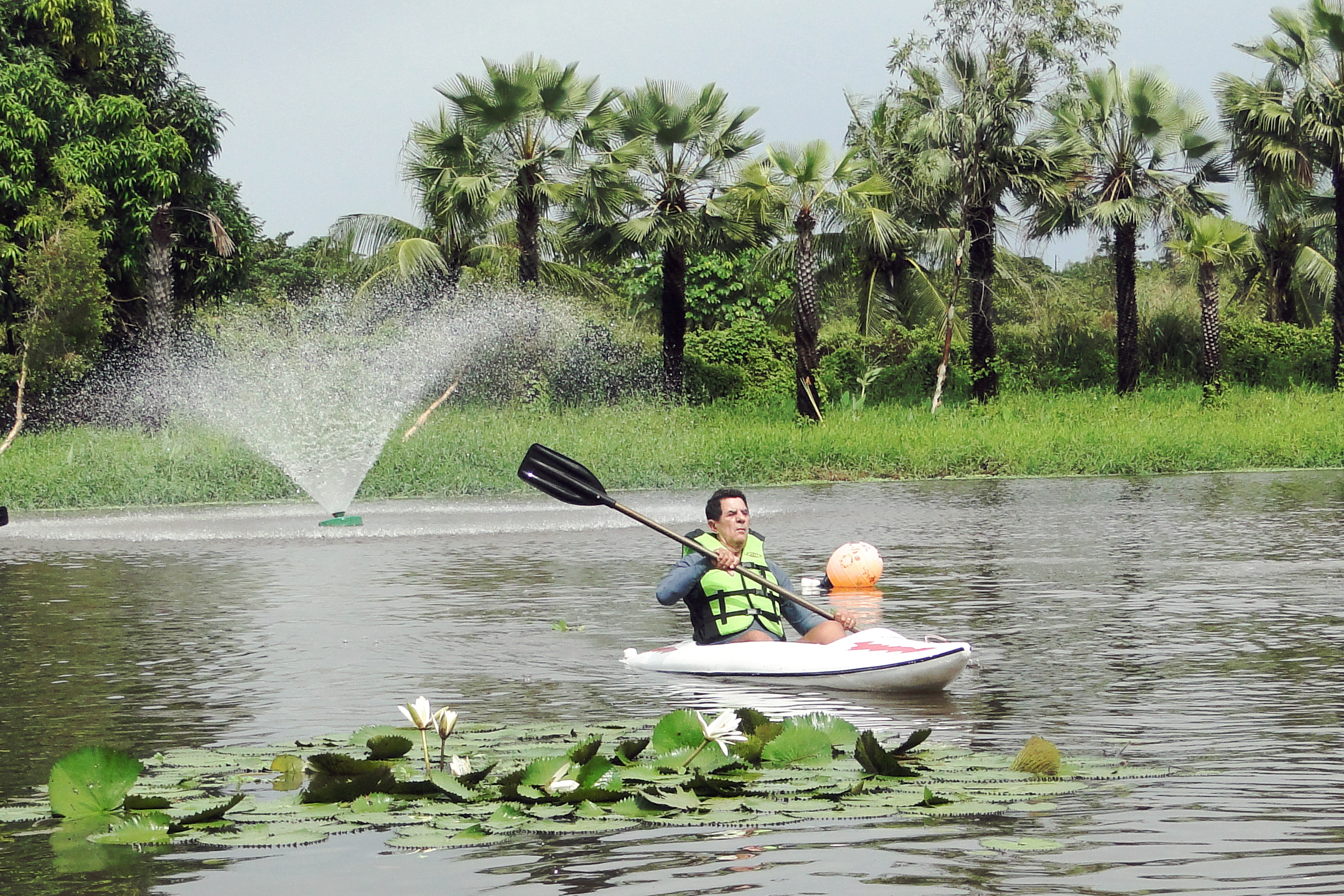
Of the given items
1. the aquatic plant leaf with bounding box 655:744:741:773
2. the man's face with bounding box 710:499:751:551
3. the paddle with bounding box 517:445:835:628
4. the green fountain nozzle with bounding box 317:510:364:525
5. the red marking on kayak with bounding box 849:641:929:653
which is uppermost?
the paddle with bounding box 517:445:835:628

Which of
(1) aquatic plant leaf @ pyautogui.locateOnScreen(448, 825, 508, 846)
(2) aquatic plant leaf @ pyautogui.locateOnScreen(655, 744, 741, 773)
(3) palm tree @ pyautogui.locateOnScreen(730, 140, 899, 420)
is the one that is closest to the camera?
(1) aquatic plant leaf @ pyautogui.locateOnScreen(448, 825, 508, 846)

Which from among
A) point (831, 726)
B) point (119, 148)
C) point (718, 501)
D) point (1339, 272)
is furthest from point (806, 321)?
point (831, 726)

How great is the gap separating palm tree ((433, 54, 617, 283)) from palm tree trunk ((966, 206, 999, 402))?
30.7 ft

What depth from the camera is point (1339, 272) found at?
141 ft

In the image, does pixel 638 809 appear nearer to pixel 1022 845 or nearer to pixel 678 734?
pixel 678 734

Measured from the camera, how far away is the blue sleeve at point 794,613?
10.5m

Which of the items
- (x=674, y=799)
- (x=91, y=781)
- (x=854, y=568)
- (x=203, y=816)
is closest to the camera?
(x=203, y=816)

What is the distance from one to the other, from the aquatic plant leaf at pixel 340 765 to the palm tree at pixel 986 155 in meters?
37.3

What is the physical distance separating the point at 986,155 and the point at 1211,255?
587 cm

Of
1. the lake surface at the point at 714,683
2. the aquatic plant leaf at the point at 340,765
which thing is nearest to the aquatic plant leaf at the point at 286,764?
the aquatic plant leaf at the point at 340,765

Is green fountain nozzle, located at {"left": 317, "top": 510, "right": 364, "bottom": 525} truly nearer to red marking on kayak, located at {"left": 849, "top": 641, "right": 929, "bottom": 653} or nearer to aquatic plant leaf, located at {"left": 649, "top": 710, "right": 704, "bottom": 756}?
red marking on kayak, located at {"left": 849, "top": 641, "right": 929, "bottom": 653}

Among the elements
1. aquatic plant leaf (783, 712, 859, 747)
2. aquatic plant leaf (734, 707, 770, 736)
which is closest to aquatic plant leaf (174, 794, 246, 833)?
aquatic plant leaf (734, 707, 770, 736)

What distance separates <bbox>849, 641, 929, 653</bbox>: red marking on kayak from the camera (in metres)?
9.41

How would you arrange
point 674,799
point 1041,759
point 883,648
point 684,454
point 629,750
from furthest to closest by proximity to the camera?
1. point 684,454
2. point 883,648
3. point 629,750
4. point 1041,759
5. point 674,799
